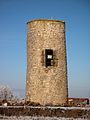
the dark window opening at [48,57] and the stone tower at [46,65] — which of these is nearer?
the stone tower at [46,65]

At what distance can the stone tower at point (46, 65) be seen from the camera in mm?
29562

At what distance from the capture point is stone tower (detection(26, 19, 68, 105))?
29.6 m

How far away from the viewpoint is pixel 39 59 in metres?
29.9

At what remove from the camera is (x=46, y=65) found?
2994 cm

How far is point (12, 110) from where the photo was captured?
21.2m

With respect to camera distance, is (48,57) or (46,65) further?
(48,57)

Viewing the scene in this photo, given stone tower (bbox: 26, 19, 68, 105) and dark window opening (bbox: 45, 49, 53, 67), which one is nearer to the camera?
stone tower (bbox: 26, 19, 68, 105)

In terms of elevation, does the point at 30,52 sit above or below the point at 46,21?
below

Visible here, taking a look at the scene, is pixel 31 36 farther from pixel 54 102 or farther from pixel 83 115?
pixel 83 115

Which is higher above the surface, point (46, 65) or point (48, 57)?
point (48, 57)

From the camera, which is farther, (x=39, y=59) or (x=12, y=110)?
(x=39, y=59)

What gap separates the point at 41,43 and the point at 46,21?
172cm

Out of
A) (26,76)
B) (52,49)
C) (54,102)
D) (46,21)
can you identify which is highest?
(46,21)

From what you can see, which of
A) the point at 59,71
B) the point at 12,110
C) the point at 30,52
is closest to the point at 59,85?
the point at 59,71
